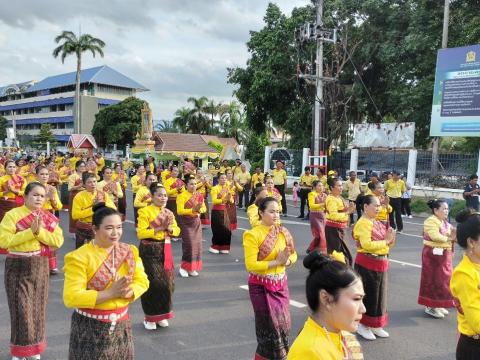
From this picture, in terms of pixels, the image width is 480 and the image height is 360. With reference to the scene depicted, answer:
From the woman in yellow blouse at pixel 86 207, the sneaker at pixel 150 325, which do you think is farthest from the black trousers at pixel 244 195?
the sneaker at pixel 150 325

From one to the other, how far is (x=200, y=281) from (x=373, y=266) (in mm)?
3034

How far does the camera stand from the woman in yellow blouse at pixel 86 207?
693cm

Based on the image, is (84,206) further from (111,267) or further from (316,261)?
(316,261)

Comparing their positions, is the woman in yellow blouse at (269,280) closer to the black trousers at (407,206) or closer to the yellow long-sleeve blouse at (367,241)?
the yellow long-sleeve blouse at (367,241)

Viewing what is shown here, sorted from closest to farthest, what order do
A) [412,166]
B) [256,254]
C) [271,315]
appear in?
[271,315] → [256,254] → [412,166]

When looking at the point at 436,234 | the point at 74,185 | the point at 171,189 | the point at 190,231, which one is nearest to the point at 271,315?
the point at 436,234

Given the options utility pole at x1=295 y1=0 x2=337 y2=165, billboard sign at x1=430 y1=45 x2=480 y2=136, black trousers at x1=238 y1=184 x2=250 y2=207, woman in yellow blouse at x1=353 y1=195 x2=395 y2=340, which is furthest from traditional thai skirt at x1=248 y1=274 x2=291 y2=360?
utility pole at x1=295 y1=0 x2=337 y2=165

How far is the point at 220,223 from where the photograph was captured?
371 inches

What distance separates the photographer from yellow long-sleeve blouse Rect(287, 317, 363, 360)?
2.04 metres

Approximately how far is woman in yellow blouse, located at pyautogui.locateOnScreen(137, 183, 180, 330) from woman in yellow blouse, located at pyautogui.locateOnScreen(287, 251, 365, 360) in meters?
3.46

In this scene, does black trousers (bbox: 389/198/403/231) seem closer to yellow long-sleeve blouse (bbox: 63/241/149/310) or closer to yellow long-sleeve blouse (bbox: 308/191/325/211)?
yellow long-sleeve blouse (bbox: 308/191/325/211)

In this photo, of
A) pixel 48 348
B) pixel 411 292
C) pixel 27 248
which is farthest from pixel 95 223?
pixel 411 292

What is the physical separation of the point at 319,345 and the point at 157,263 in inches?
141

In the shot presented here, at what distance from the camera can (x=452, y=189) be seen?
54.8 feet
